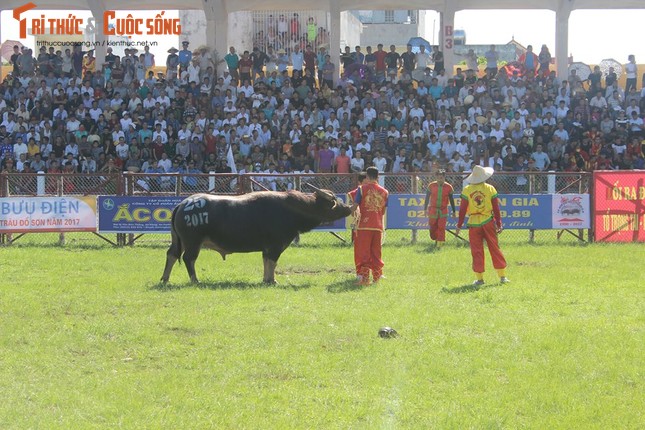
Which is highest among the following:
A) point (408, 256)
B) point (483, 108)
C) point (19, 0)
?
point (19, 0)

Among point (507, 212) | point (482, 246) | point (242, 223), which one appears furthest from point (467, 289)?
point (507, 212)

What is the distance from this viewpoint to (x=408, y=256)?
61.6 feet

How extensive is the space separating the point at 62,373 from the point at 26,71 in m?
26.1

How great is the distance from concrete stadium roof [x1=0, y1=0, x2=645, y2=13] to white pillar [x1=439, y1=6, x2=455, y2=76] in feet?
0.63

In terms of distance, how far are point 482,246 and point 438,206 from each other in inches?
247

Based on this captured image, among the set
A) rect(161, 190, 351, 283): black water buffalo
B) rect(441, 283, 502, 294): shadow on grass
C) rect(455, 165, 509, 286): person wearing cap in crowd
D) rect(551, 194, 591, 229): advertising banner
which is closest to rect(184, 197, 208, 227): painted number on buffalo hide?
rect(161, 190, 351, 283): black water buffalo

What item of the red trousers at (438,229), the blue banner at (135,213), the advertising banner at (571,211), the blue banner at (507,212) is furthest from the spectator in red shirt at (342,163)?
the advertising banner at (571,211)

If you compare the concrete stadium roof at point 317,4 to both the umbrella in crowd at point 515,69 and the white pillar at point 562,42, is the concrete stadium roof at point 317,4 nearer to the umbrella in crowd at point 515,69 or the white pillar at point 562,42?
the white pillar at point 562,42

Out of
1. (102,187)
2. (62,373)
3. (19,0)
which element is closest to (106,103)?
(19,0)

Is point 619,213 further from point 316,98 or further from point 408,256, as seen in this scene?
point 316,98

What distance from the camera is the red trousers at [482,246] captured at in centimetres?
1440

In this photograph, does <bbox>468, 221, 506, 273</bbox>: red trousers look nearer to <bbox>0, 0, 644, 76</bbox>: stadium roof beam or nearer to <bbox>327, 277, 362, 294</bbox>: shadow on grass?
<bbox>327, 277, 362, 294</bbox>: shadow on grass

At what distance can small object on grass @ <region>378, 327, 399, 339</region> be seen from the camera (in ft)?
32.9

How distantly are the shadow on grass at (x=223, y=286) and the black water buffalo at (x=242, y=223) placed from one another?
22cm
